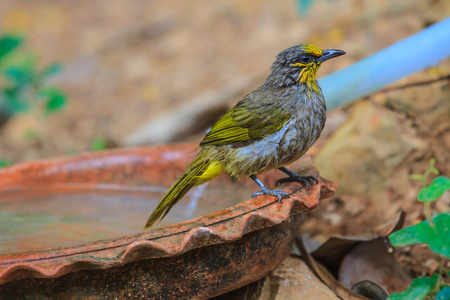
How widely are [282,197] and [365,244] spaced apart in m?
0.93

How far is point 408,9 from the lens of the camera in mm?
4859

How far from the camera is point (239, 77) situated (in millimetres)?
6355

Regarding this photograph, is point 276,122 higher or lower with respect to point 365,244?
higher

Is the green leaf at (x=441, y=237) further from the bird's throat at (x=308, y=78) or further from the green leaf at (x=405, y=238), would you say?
the bird's throat at (x=308, y=78)

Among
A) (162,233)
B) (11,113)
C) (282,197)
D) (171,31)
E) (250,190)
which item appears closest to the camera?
(162,233)

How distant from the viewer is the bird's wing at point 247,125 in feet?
9.04

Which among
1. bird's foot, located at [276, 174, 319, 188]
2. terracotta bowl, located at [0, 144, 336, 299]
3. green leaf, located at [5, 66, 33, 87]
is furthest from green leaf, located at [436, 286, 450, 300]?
green leaf, located at [5, 66, 33, 87]

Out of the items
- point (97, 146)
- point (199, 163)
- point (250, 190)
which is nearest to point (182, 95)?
point (97, 146)

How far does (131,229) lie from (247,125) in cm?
89

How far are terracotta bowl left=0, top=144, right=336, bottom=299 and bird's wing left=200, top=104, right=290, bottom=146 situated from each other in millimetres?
314

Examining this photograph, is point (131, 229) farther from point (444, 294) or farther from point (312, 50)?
point (444, 294)

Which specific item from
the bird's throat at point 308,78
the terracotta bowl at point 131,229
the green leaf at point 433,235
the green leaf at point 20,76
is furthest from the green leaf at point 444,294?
the green leaf at point 20,76

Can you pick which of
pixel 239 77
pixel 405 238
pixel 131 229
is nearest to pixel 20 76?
pixel 239 77

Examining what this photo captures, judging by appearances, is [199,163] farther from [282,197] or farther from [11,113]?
[11,113]
